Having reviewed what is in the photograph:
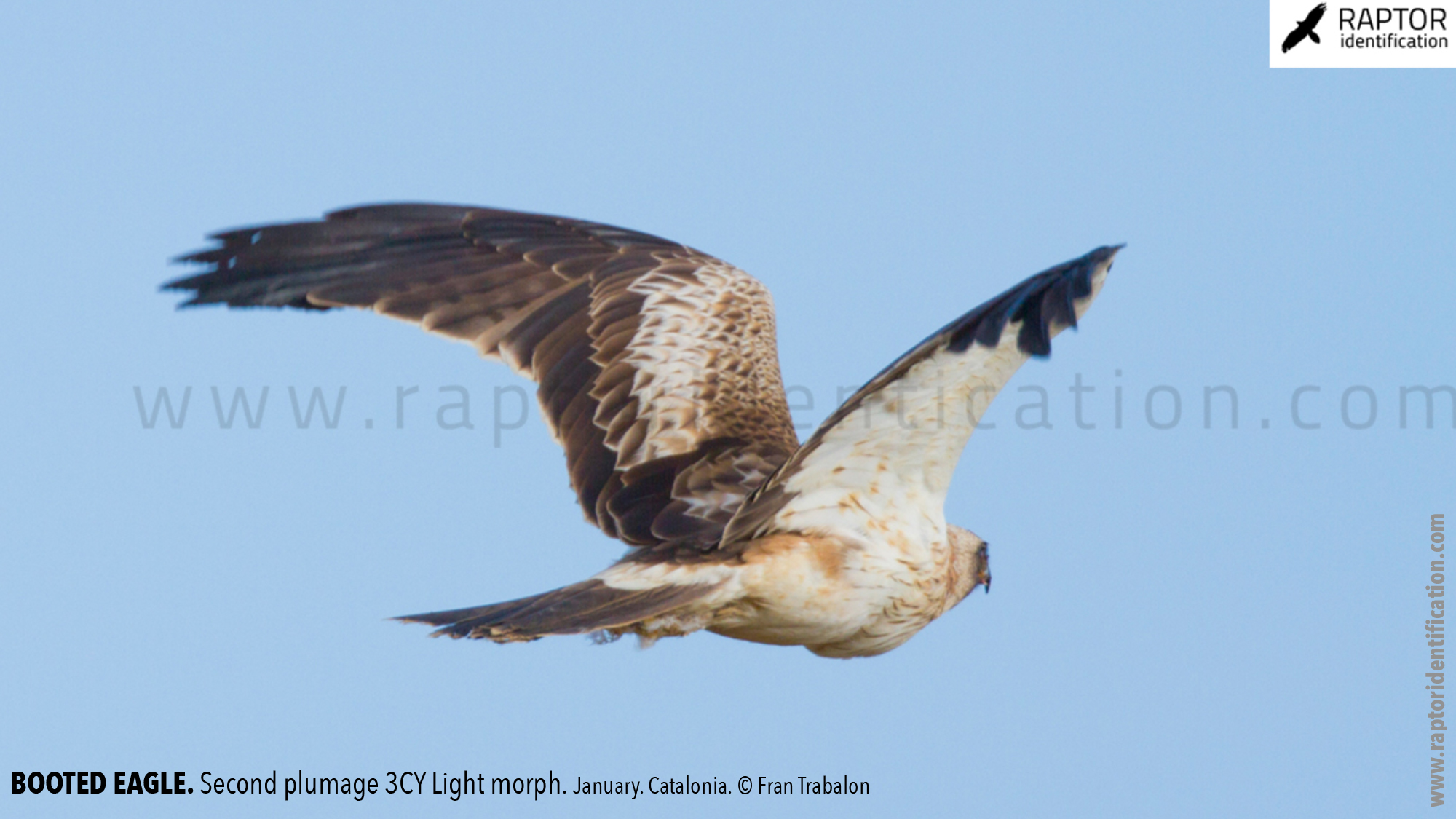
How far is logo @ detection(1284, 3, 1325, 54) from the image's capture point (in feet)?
29.9

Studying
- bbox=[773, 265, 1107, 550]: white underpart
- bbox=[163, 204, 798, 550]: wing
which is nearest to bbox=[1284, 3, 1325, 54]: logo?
bbox=[163, 204, 798, 550]: wing

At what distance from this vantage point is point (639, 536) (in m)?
6.62

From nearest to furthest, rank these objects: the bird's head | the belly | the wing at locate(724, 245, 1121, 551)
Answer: the wing at locate(724, 245, 1121, 551), the belly, the bird's head

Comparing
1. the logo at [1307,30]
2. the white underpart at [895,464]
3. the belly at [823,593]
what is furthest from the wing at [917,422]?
the logo at [1307,30]

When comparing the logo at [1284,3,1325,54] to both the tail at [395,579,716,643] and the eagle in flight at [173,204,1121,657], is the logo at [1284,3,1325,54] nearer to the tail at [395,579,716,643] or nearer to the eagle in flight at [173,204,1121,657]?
the eagle in flight at [173,204,1121,657]

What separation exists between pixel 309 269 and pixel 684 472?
2420mm

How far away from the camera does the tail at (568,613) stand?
5.30m

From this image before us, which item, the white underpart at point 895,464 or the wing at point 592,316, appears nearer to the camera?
the white underpart at point 895,464

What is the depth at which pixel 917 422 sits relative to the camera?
5582 millimetres

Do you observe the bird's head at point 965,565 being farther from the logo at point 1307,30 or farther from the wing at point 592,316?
the logo at point 1307,30

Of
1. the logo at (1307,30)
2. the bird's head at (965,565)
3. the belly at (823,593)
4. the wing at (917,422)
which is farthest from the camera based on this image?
the logo at (1307,30)

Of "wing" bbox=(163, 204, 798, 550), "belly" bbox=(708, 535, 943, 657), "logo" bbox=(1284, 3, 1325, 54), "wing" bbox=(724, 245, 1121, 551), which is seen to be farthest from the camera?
"logo" bbox=(1284, 3, 1325, 54)

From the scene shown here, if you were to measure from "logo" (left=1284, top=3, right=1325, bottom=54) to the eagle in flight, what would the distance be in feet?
13.4

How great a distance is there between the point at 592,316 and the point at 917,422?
2.53m
